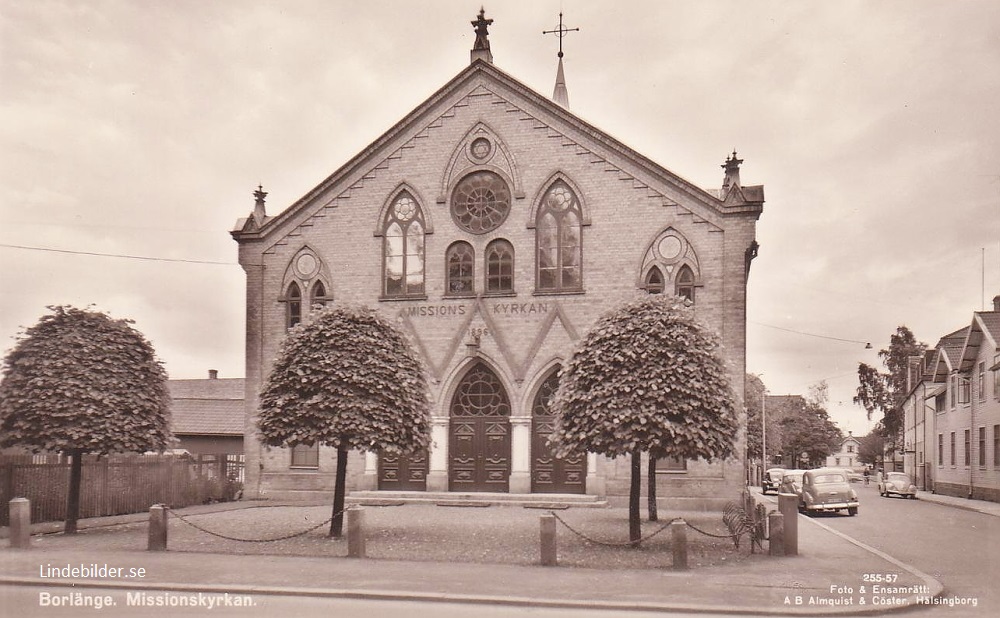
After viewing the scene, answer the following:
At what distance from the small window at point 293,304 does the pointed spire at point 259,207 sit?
254 centimetres

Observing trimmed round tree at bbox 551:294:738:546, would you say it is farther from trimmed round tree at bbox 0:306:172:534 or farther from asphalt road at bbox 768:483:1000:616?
trimmed round tree at bbox 0:306:172:534

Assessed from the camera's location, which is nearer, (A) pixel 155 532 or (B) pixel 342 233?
(A) pixel 155 532

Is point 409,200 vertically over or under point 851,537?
over

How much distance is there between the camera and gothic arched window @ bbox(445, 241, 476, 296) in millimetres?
27797

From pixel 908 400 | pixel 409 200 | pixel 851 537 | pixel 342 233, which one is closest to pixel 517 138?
pixel 409 200

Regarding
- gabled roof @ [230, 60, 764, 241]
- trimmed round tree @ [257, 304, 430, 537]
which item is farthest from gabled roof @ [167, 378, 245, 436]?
trimmed round tree @ [257, 304, 430, 537]

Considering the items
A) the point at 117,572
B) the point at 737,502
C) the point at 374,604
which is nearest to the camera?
the point at 374,604

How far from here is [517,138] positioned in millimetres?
27641

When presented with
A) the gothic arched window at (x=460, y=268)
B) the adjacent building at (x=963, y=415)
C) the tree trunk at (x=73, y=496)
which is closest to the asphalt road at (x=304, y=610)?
the tree trunk at (x=73, y=496)

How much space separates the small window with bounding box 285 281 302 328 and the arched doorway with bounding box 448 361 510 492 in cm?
592

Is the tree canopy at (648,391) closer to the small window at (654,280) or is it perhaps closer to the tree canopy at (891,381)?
the small window at (654,280)

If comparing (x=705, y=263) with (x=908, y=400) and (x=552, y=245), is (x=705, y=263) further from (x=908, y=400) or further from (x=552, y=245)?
(x=908, y=400)

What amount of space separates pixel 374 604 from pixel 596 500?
14683mm

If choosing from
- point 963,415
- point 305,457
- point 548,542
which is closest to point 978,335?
point 963,415
